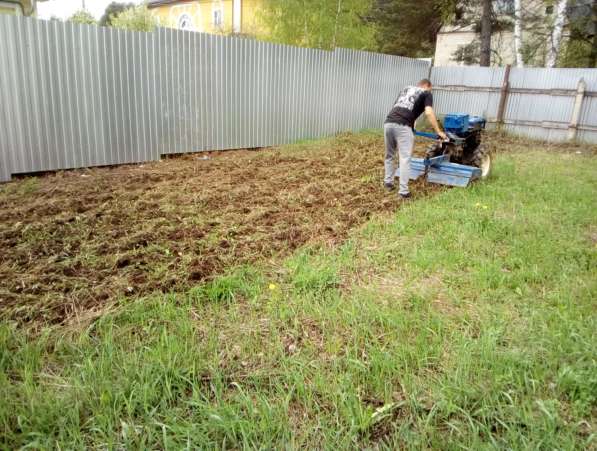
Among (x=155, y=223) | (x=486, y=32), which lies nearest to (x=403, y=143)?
(x=155, y=223)

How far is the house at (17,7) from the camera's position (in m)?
9.52

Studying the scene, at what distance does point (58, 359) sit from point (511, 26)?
21581 millimetres

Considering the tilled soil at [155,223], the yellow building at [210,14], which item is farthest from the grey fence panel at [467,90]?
the yellow building at [210,14]

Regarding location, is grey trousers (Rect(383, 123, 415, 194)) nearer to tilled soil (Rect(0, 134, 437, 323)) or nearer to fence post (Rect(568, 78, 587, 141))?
tilled soil (Rect(0, 134, 437, 323))

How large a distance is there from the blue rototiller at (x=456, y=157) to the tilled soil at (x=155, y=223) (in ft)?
1.07

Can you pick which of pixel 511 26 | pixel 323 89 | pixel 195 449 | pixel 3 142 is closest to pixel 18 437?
pixel 195 449

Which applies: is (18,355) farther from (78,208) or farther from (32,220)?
(78,208)

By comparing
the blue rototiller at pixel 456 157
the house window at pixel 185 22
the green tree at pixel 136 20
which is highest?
the house window at pixel 185 22

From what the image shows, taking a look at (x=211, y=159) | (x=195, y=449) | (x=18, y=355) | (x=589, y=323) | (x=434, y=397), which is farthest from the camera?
(x=211, y=159)

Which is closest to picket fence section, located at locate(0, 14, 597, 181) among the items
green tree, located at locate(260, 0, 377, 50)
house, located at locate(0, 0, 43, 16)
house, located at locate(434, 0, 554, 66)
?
green tree, located at locate(260, 0, 377, 50)

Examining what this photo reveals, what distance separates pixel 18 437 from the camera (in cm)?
200

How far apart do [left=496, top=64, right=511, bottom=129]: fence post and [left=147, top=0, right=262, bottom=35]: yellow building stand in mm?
10626

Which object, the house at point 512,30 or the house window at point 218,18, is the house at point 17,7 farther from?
the house at point 512,30

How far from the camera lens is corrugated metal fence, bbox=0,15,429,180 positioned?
6199 millimetres
